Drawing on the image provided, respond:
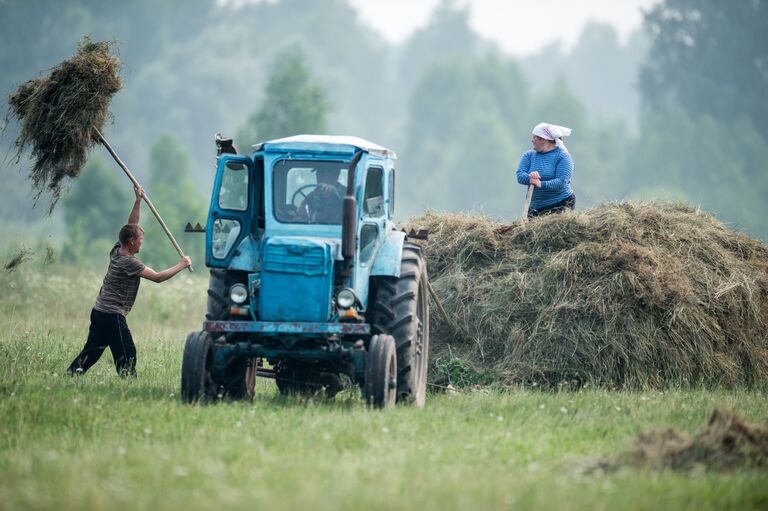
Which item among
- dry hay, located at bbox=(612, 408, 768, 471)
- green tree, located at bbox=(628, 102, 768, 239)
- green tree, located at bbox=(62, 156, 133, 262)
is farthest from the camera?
green tree, located at bbox=(628, 102, 768, 239)

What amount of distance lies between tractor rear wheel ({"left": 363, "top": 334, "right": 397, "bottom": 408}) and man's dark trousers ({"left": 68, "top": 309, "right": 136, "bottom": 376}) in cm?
354

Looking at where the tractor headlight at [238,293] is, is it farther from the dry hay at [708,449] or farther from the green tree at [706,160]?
the green tree at [706,160]

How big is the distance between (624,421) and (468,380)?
2893 millimetres

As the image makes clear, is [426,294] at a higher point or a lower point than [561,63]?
lower

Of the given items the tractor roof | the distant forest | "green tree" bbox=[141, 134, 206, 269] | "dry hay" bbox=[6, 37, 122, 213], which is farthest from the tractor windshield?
the distant forest

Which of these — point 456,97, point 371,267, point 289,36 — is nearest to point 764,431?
point 371,267

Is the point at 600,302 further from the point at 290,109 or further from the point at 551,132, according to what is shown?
the point at 290,109

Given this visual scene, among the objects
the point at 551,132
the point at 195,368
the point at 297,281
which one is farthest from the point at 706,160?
the point at 195,368

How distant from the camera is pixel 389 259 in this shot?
436 inches

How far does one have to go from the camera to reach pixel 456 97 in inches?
3511

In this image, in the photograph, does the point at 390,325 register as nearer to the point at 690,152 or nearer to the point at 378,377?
the point at 378,377

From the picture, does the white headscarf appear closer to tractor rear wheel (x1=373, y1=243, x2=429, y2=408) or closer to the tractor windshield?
tractor rear wheel (x1=373, y1=243, x2=429, y2=408)

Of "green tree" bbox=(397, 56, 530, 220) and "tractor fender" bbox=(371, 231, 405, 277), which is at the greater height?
"green tree" bbox=(397, 56, 530, 220)

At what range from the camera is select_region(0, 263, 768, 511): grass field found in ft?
22.6
